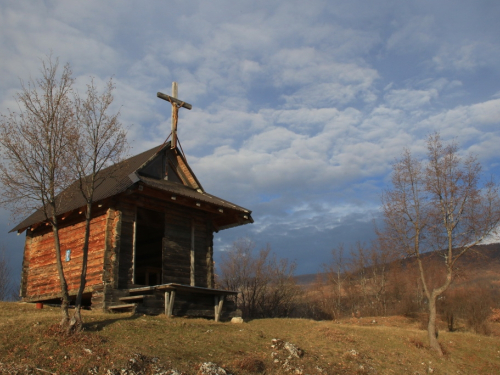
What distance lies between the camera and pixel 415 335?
18547 mm

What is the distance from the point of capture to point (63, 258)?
59.8ft

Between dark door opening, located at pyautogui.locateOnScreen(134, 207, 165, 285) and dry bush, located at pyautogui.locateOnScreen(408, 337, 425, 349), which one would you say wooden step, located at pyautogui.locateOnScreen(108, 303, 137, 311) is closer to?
dark door opening, located at pyautogui.locateOnScreen(134, 207, 165, 285)

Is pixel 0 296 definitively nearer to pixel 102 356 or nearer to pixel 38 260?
pixel 38 260

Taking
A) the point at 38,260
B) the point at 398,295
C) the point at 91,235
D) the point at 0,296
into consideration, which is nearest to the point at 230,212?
the point at 91,235

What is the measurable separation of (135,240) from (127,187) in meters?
2.40

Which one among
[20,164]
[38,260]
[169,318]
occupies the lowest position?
[169,318]

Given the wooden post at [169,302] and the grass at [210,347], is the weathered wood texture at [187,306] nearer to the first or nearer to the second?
the wooden post at [169,302]

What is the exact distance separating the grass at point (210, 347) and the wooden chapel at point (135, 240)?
1.25 m

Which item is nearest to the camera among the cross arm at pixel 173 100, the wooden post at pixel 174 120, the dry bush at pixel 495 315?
the wooden post at pixel 174 120

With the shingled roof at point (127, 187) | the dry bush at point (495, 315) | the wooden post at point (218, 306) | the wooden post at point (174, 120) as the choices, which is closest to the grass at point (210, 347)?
the wooden post at point (218, 306)

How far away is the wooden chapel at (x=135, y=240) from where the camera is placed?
15695 mm

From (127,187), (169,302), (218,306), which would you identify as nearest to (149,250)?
(218,306)

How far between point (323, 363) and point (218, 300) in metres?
5.65

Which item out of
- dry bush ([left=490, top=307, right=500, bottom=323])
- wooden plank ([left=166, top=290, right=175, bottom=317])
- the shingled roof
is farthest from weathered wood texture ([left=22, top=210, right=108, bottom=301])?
dry bush ([left=490, top=307, right=500, bottom=323])
